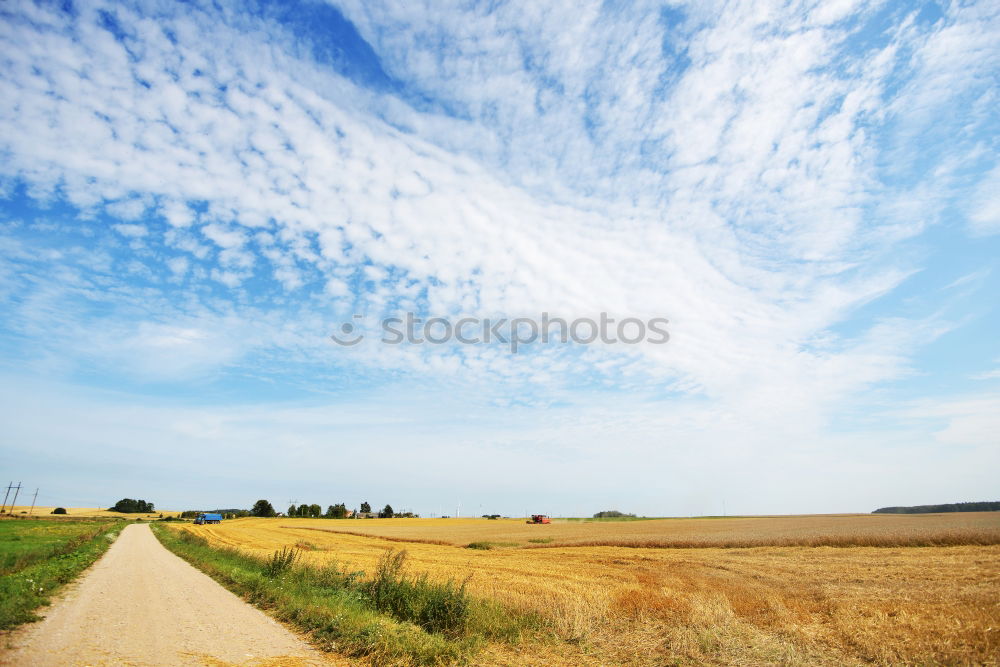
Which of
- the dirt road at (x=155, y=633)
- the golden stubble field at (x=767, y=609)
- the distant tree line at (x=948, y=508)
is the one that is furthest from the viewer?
the distant tree line at (x=948, y=508)

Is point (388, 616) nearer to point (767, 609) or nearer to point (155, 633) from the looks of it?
point (155, 633)

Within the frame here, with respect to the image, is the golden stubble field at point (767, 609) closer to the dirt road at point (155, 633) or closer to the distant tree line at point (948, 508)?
the dirt road at point (155, 633)

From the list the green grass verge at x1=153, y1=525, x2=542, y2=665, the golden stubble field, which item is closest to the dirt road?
the green grass verge at x1=153, y1=525, x2=542, y2=665

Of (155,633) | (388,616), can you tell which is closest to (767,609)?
(388,616)

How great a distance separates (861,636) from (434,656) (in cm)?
876

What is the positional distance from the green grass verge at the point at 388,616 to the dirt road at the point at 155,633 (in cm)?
61

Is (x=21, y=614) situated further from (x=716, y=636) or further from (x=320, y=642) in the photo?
(x=716, y=636)

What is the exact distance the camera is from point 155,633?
11.4 meters

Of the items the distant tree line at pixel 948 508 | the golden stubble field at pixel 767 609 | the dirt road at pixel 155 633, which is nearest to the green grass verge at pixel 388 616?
the dirt road at pixel 155 633

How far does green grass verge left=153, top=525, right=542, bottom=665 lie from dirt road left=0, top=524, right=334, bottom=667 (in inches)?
23.9

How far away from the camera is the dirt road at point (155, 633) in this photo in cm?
946

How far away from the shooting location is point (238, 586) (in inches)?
739

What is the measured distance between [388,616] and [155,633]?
5124mm

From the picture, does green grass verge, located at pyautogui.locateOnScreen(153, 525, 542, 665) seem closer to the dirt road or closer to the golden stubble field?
the dirt road
